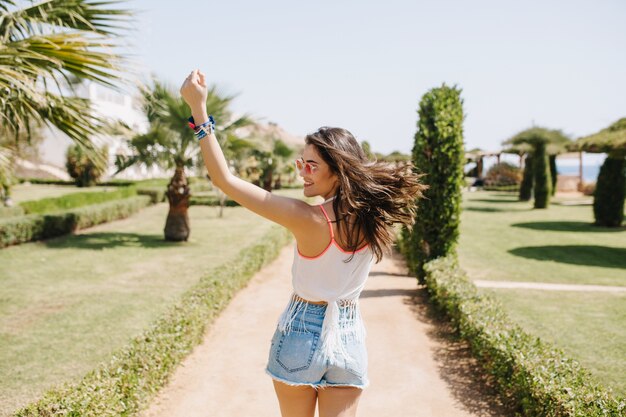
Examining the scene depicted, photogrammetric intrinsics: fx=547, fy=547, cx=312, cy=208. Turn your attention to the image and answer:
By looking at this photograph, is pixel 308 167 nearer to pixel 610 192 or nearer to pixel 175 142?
pixel 175 142

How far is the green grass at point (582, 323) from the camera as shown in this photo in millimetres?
5695

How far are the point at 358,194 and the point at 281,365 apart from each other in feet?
2.62

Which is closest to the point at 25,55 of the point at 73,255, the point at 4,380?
the point at 4,380

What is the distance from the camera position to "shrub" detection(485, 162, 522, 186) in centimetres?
4041

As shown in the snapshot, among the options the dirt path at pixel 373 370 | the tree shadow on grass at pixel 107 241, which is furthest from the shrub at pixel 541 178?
the dirt path at pixel 373 370

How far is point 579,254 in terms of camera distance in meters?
13.1

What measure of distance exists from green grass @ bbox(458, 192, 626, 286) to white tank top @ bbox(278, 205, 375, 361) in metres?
8.77

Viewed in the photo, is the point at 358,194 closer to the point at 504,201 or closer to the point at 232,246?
the point at 232,246

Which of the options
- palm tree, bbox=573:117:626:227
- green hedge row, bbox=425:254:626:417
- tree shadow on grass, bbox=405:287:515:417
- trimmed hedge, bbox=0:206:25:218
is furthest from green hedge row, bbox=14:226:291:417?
palm tree, bbox=573:117:626:227

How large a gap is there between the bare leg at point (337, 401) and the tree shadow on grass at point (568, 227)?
16885mm

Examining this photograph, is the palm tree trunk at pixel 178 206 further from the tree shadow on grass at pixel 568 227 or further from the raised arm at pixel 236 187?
the raised arm at pixel 236 187

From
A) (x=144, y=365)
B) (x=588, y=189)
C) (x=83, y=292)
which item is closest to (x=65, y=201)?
(x=83, y=292)

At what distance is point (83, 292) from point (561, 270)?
9053 millimetres

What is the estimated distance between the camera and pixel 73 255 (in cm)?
1227
